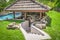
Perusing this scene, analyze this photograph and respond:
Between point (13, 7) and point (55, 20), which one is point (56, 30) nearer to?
point (55, 20)

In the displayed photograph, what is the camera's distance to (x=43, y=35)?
36.7ft

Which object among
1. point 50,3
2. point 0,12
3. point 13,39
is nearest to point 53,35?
point 13,39

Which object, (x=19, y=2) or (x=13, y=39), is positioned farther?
(x=19, y=2)

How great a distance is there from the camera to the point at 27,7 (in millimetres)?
17719

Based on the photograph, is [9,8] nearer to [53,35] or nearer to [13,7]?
[13,7]

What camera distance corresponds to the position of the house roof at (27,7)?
17.1 meters

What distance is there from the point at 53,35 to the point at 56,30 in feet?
1.57

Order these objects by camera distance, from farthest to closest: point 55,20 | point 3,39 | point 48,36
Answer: point 55,20
point 48,36
point 3,39

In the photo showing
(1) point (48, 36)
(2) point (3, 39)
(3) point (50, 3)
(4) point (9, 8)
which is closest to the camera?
(2) point (3, 39)

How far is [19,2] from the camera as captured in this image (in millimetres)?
18516

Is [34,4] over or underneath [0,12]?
over

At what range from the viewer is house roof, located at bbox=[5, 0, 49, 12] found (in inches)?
672

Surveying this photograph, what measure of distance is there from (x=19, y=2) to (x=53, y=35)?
808 centimetres

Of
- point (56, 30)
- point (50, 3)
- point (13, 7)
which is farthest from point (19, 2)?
point (56, 30)
